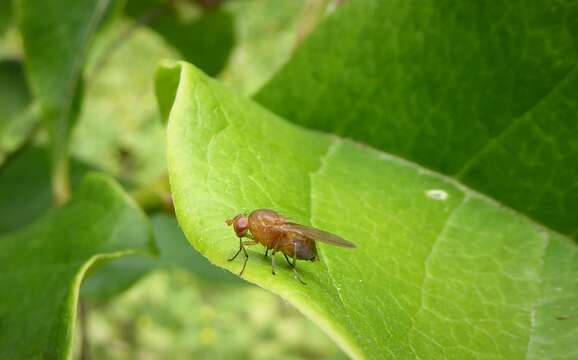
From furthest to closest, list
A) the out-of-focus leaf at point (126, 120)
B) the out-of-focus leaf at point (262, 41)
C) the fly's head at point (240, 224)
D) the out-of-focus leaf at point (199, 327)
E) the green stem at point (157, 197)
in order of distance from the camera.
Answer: the out-of-focus leaf at point (199, 327)
the out-of-focus leaf at point (126, 120)
the out-of-focus leaf at point (262, 41)
the green stem at point (157, 197)
the fly's head at point (240, 224)

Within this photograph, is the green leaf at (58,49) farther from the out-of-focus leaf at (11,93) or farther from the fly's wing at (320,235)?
the fly's wing at (320,235)

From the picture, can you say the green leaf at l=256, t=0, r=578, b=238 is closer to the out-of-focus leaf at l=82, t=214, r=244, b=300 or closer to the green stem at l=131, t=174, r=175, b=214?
the green stem at l=131, t=174, r=175, b=214

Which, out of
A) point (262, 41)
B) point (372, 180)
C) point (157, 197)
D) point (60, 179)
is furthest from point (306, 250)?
point (262, 41)

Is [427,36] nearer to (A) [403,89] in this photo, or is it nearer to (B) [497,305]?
(A) [403,89]

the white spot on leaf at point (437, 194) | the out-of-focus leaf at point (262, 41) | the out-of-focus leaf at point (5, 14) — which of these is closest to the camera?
the white spot on leaf at point (437, 194)

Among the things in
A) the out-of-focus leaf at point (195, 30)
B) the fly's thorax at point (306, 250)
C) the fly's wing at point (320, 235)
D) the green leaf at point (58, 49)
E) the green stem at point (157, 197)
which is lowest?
the green stem at point (157, 197)

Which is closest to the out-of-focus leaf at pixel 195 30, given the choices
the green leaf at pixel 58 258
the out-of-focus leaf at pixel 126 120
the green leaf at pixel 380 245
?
the green leaf at pixel 58 258
